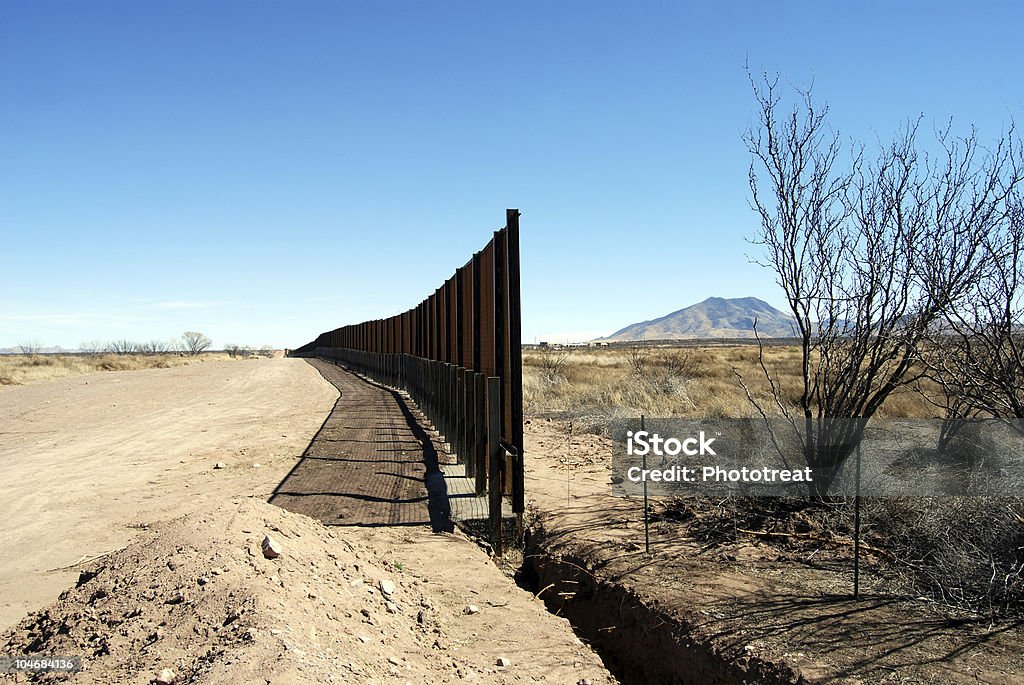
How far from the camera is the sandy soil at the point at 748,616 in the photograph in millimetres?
4461

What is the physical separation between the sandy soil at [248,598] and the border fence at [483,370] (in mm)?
907

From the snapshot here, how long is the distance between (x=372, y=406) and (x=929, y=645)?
55.6 ft

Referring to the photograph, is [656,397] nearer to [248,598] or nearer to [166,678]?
[248,598]

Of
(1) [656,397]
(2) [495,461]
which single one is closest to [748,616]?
(2) [495,461]

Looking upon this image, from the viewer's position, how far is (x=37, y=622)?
15.1ft

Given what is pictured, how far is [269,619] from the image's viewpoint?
4.04m

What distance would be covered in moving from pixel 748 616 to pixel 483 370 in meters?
4.95

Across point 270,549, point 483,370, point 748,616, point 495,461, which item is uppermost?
point 483,370

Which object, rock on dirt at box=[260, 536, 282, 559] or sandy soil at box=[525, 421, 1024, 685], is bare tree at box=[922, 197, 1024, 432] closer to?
sandy soil at box=[525, 421, 1024, 685]

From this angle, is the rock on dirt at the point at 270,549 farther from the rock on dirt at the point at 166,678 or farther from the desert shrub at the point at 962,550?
the desert shrub at the point at 962,550

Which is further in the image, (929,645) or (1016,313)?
(1016,313)

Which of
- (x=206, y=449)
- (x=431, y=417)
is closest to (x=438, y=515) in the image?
(x=206, y=449)

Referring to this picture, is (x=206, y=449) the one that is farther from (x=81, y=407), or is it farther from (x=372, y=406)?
(x=81, y=407)

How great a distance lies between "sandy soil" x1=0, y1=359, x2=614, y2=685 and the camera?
3883 millimetres
